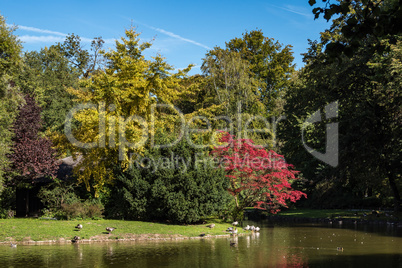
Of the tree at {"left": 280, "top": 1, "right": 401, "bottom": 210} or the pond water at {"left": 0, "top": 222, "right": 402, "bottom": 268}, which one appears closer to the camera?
the pond water at {"left": 0, "top": 222, "right": 402, "bottom": 268}

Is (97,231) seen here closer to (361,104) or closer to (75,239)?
(75,239)

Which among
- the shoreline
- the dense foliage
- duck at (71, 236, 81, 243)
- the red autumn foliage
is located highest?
the red autumn foliage

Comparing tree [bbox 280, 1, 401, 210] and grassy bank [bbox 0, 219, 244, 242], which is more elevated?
tree [bbox 280, 1, 401, 210]

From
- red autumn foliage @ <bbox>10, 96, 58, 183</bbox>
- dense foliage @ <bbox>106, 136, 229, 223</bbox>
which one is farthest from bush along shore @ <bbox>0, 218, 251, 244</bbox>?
red autumn foliage @ <bbox>10, 96, 58, 183</bbox>

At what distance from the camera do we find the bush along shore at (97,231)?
19.3 m

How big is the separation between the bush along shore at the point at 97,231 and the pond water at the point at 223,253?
102 cm

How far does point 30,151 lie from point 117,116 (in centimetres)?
667

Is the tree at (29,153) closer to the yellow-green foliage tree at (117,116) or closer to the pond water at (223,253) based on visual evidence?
the yellow-green foliage tree at (117,116)

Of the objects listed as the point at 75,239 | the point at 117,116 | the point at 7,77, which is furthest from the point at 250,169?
the point at 7,77

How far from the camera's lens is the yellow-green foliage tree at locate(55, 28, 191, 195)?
2388cm

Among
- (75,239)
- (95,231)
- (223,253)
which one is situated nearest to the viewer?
(223,253)

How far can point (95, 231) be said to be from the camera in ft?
67.2

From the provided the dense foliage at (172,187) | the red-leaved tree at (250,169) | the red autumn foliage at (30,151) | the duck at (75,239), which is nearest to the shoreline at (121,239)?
the duck at (75,239)

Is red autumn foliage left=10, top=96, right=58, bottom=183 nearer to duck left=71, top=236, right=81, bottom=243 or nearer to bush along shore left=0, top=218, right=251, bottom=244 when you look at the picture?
bush along shore left=0, top=218, right=251, bottom=244
